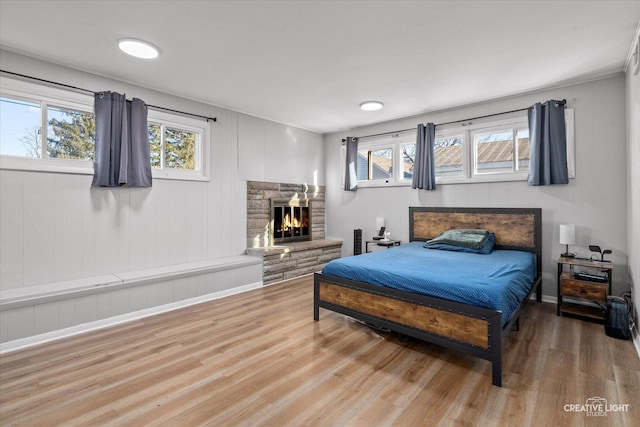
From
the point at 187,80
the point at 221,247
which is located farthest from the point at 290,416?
the point at 187,80

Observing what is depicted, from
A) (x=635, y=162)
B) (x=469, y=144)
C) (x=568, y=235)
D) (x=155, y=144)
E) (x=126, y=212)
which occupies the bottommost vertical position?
(x=568, y=235)

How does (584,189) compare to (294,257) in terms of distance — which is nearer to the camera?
(584,189)

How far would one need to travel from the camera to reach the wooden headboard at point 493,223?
385 cm

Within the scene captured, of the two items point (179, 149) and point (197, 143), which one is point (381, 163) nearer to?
point (197, 143)

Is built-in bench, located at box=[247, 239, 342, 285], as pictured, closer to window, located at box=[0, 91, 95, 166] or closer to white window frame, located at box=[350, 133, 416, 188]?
white window frame, located at box=[350, 133, 416, 188]

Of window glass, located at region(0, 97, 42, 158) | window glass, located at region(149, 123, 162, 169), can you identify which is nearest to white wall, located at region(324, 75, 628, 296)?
window glass, located at region(149, 123, 162, 169)

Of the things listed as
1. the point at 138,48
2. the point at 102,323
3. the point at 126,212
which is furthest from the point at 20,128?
the point at 102,323

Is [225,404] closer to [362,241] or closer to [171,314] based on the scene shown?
[171,314]

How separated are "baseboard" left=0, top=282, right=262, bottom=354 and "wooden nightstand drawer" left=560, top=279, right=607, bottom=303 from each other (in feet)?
12.7

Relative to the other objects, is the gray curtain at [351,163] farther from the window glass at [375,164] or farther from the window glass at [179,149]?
the window glass at [179,149]

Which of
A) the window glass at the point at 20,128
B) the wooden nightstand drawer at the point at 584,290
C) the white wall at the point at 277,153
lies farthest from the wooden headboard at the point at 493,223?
the window glass at the point at 20,128

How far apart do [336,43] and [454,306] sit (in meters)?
2.42

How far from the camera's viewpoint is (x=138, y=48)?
2.83m

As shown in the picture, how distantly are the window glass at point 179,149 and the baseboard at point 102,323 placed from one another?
179cm
